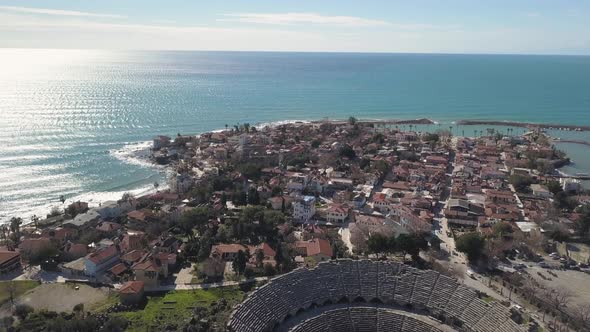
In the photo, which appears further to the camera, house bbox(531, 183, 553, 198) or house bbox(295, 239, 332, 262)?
house bbox(531, 183, 553, 198)

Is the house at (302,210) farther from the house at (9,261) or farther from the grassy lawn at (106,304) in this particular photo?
the house at (9,261)

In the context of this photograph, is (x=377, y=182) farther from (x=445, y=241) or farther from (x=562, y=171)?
(x=562, y=171)

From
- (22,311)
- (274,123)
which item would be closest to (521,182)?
(22,311)

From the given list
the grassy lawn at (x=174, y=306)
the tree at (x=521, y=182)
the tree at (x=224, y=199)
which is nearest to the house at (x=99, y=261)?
the grassy lawn at (x=174, y=306)

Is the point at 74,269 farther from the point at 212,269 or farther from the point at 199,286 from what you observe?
the point at 212,269

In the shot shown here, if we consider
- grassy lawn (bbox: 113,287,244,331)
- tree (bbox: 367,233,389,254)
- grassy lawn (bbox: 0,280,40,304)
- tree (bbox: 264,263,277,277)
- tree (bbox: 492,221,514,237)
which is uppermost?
tree (bbox: 367,233,389,254)

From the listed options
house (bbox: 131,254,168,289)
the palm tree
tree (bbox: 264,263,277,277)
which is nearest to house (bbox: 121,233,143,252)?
house (bbox: 131,254,168,289)

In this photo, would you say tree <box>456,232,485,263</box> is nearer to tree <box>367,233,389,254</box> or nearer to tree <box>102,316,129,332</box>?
tree <box>367,233,389,254</box>
